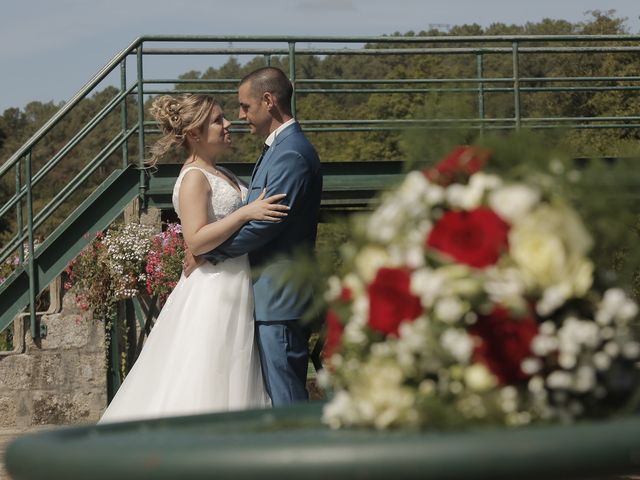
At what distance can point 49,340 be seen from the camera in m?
11.6

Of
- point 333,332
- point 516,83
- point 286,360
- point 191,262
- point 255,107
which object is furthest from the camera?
point 516,83

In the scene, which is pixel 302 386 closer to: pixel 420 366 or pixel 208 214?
pixel 208 214

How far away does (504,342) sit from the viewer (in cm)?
230

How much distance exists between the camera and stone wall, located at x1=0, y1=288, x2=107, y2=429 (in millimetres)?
11555

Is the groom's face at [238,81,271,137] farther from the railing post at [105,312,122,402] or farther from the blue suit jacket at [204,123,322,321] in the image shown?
the railing post at [105,312,122,402]

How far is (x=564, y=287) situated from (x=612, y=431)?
303 mm

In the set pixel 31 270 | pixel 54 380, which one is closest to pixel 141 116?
pixel 31 270

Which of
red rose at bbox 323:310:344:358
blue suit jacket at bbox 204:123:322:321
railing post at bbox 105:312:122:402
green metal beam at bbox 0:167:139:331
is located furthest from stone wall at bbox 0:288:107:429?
red rose at bbox 323:310:344:358

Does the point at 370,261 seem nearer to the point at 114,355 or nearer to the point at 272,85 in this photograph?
the point at 272,85

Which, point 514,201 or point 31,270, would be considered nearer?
point 514,201

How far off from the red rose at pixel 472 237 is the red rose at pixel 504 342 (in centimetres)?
10

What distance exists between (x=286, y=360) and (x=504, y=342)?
12.0ft

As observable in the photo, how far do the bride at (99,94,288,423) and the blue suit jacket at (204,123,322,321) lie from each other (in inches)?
5.3

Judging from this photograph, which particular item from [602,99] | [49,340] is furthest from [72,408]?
[602,99]
